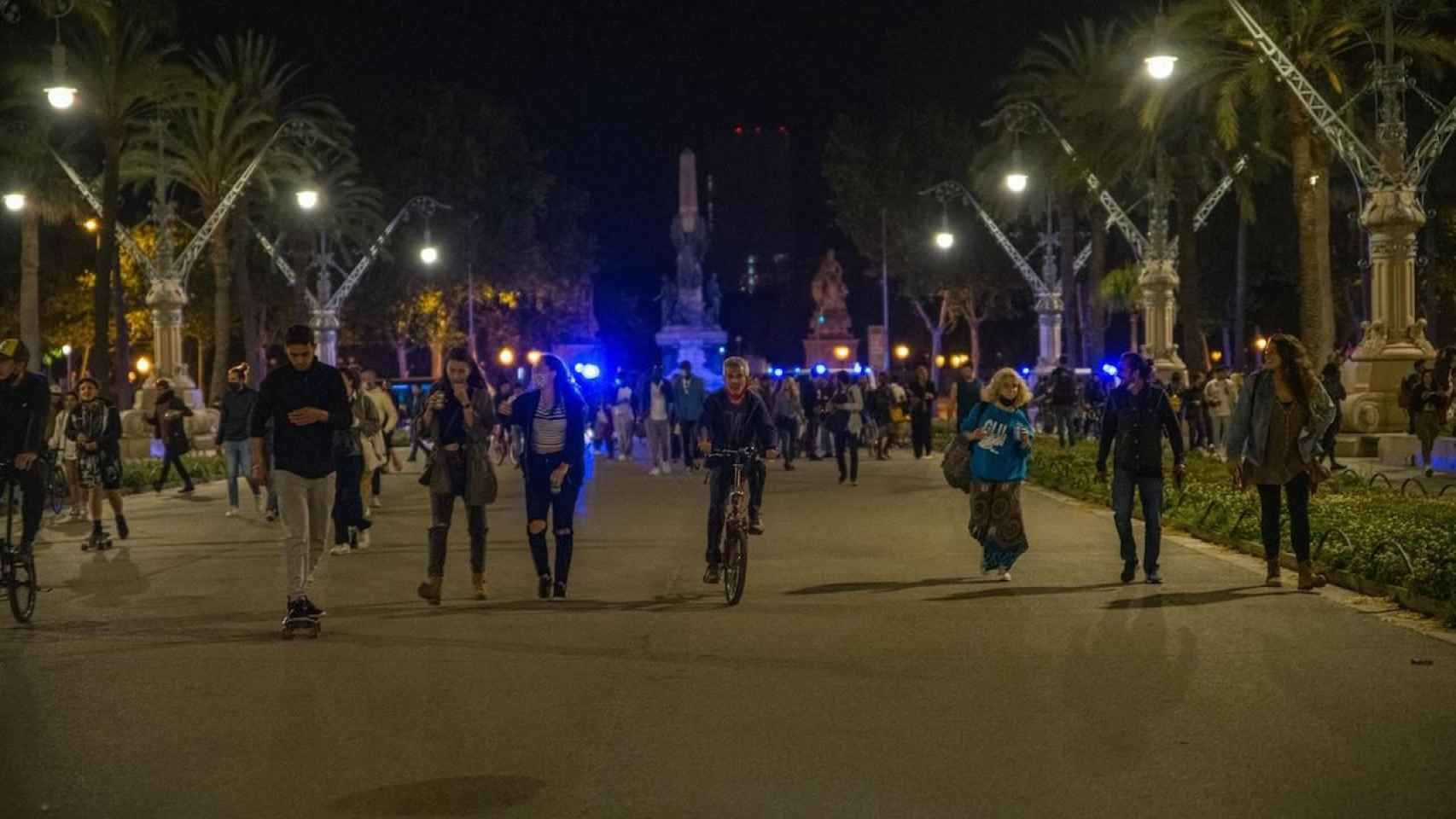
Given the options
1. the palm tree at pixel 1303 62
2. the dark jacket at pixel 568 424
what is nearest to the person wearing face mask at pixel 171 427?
the dark jacket at pixel 568 424

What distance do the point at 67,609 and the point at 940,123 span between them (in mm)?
71724

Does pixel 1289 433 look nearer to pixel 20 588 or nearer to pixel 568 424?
pixel 568 424

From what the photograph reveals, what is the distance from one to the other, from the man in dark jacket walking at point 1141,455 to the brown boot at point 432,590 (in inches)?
197

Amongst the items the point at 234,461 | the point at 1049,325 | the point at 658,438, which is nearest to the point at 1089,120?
the point at 1049,325

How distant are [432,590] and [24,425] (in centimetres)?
298

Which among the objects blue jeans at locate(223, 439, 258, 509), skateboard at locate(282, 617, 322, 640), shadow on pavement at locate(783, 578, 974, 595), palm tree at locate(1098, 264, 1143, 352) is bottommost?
shadow on pavement at locate(783, 578, 974, 595)

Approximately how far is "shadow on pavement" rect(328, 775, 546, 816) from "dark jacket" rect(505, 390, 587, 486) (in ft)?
19.7

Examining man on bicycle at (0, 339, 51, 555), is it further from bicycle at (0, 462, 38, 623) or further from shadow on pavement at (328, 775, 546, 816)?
shadow on pavement at (328, 775, 546, 816)

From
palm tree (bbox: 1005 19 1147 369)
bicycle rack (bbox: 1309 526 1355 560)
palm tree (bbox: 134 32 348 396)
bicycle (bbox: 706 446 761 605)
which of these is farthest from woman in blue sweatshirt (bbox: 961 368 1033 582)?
palm tree (bbox: 134 32 348 396)

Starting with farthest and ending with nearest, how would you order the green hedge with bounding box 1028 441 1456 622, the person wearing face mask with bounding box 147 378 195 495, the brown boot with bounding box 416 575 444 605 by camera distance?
1. the person wearing face mask with bounding box 147 378 195 495
2. the brown boot with bounding box 416 575 444 605
3. the green hedge with bounding box 1028 441 1456 622

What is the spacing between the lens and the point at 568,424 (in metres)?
13.3

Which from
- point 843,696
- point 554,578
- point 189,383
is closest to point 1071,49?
point 189,383

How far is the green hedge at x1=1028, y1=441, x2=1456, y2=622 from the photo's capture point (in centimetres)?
1272

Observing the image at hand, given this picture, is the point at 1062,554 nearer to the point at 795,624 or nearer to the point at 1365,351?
the point at 795,624
